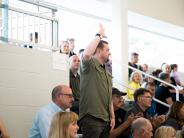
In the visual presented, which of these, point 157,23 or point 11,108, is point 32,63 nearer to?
point 11,108

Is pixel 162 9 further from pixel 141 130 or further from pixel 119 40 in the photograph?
pixel 141 130

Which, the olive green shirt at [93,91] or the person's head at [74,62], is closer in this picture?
the olive green shirt at [93,91]

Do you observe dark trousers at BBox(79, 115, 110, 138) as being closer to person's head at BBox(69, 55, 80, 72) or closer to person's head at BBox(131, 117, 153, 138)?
person's head at BBox(131, 117, 153, 138)

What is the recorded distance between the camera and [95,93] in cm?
371

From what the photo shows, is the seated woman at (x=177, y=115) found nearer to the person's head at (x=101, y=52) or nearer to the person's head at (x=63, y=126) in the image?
the person's head at (x=101, y=52)

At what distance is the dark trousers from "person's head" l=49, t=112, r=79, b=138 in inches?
33.2

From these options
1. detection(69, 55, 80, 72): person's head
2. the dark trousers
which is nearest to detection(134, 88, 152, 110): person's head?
detection(69, 55, 80, 72): person's head

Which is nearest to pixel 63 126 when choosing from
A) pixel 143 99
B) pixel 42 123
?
pixel 42 123

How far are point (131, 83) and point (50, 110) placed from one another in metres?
3.27

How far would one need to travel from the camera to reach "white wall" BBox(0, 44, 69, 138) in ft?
12.5

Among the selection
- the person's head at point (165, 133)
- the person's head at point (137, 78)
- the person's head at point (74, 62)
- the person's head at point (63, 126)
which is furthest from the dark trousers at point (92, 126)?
the person's head at point (137, 78)

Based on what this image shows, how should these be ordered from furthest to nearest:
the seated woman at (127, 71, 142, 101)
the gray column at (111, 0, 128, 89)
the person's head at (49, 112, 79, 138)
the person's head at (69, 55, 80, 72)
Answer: the gray column at (111, 0, 128, 89) → the seated woman at (127, 71, 142, 101) → the person's head at (69, 55, 80, 72) → the person's head at (49, 112, 79, 138)

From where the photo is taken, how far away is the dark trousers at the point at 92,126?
3594 mm

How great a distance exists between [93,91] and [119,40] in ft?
13.0
